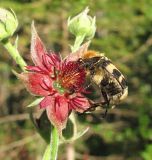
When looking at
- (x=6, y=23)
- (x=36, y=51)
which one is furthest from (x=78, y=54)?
(x=6, y=23)

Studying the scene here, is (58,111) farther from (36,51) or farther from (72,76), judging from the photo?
(36,51)

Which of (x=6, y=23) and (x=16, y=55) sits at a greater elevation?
(x=6, y=23)

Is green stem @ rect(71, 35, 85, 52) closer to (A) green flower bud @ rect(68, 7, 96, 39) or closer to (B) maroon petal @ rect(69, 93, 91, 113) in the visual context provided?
(A) green flower bud @ rect(68, 7, 96, 39)

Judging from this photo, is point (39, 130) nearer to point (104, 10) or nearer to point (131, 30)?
point (104, 10)

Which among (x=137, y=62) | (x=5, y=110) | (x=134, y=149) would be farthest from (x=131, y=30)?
(x=5, y=110)

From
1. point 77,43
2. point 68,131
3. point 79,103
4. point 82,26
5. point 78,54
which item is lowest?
point 68,131

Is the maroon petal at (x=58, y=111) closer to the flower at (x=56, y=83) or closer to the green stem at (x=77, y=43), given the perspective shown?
the flower at (x=56, y=83)

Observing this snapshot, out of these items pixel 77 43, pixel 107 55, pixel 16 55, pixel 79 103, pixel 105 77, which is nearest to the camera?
pixel 105 77
